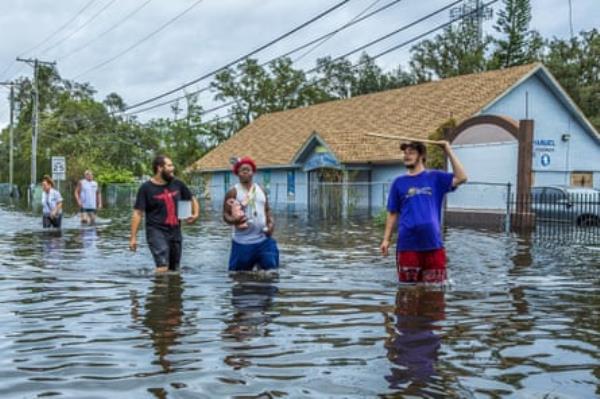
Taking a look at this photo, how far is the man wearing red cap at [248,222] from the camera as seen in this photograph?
30.1 feet

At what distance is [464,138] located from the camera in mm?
24656

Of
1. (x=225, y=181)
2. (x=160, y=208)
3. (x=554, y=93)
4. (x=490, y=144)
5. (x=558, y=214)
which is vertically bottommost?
(x=558, y=214)

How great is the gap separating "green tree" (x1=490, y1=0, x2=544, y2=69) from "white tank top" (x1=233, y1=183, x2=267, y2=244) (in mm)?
46943

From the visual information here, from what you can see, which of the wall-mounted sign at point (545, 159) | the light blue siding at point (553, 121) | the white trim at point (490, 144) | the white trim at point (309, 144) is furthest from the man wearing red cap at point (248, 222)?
the white trim at point (309, 144)

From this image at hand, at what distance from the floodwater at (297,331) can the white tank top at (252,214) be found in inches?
22.1

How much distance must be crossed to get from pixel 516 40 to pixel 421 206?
49.6 metres

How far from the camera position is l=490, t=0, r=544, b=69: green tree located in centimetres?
5316

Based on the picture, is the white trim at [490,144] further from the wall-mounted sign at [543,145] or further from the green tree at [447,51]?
the green tree at [447,51]

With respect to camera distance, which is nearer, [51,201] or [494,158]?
[51,201]

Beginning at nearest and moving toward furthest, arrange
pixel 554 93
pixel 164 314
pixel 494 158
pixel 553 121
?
pixel 164 314 → pixel 494 158 → pixel 553 121 → pixel 554 93

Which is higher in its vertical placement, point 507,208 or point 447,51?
point 447,51

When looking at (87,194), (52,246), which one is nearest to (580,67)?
(87,194)

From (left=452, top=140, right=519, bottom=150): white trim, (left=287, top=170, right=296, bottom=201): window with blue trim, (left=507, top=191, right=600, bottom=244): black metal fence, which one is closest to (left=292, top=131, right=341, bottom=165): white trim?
(left=287, top=170, right=296, bottom=201): window with blue trim

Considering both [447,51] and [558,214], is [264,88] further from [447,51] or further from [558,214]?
[558,214]
